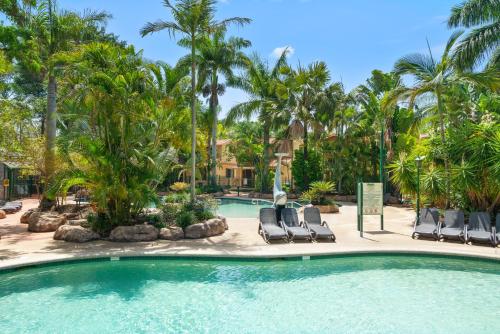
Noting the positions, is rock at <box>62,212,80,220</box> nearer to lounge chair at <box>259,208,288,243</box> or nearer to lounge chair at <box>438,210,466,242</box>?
lounge chair at <box>259,208,288,243</box>

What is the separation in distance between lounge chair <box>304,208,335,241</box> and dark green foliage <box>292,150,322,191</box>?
15.1 meters

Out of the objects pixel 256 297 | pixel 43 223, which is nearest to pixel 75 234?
pixel 43 223

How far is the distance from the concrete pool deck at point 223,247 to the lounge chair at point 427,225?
286 millimetres

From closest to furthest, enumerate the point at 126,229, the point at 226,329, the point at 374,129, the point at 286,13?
1. the point at 226,329
2. the point at 126,229
3. the point at 286,13
4. the point at 374,129

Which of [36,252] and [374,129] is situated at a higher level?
[374,129]

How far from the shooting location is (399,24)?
15.9 meters

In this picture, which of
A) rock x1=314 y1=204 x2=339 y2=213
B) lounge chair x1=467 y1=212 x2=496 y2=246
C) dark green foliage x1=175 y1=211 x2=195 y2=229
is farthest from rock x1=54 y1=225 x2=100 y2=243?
lounge chair x1=467 y1=212 x2=496 y2=246

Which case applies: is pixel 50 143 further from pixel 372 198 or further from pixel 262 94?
pixel 262 94

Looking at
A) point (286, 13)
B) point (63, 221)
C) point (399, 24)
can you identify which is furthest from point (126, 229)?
point (399, 24)

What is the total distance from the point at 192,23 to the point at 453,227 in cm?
1165

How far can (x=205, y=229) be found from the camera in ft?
40.5

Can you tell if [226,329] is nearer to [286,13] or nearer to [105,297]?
[105,297]

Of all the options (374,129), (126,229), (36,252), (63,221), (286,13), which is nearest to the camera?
(36,252)

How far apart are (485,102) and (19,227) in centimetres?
1981
